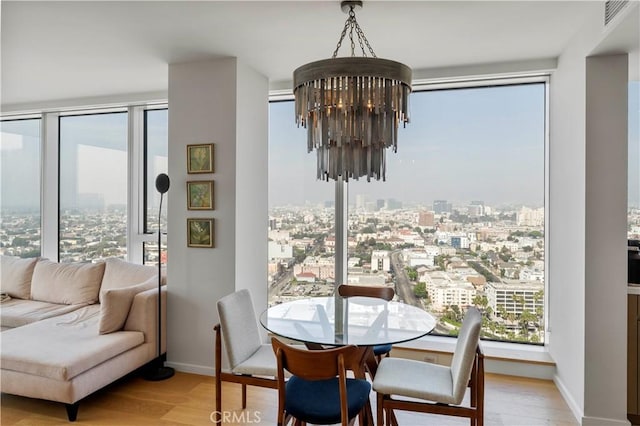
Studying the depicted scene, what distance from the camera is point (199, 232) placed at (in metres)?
3.45

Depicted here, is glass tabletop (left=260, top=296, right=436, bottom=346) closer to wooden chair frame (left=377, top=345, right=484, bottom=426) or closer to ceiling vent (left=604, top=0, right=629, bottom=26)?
wooden chair frame (left=377, top=345, right=484, bottom=426)

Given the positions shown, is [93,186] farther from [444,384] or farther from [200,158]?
[444,384]

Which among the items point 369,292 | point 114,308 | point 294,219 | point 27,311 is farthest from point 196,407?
point 27,311

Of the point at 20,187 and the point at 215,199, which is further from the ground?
the point at 20,187

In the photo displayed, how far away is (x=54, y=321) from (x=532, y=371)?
421 centimetres

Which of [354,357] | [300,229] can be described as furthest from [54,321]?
[354,357]

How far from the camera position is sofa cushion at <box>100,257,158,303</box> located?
392 centimetres

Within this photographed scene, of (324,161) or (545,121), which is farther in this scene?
(545,121)

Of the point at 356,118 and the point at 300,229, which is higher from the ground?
the point at 356,118

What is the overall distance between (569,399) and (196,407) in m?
2.76

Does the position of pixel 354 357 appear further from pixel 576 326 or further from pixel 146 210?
pixel 146 210

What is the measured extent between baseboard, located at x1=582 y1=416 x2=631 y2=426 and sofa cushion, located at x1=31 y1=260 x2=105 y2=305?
4.44 m

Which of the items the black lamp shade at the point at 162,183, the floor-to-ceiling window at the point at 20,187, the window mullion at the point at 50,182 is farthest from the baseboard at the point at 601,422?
the floor-to-ceiling window at the point at 20,187

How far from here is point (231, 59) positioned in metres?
3.35
